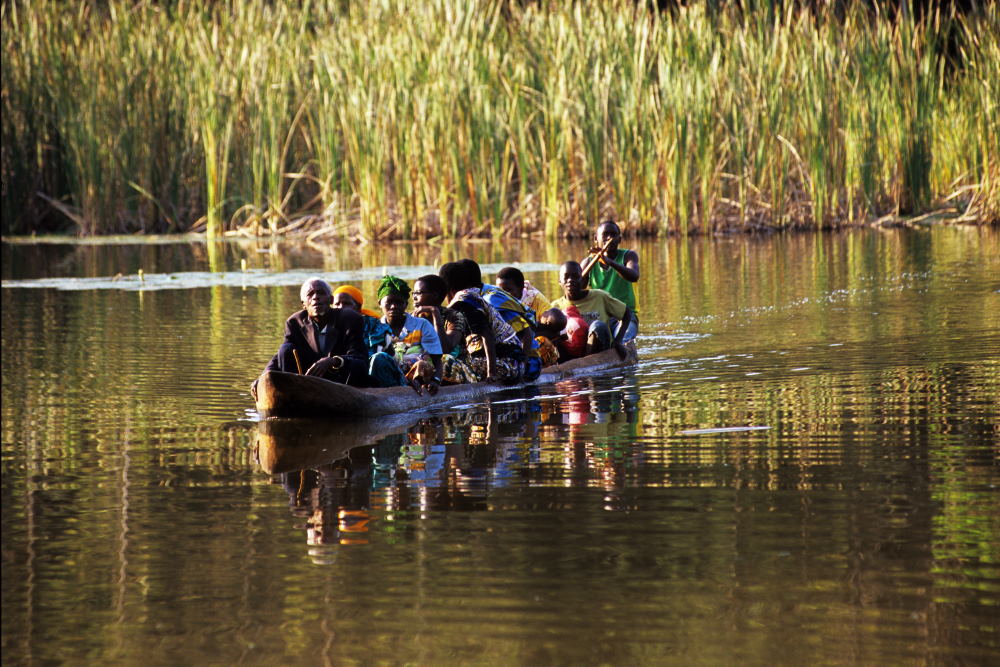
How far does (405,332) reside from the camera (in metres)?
10.3

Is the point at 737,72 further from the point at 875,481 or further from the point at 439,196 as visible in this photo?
the point at 875,481

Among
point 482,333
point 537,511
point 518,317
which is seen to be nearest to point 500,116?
point 518,317

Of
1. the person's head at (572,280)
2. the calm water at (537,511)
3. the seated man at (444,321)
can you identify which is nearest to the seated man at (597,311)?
the person's head at (572,280)

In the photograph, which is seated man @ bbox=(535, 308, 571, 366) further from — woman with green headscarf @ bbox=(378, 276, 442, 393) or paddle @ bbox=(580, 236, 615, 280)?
woman with green headscarf @ bbox=(378, 276, 442, 393)

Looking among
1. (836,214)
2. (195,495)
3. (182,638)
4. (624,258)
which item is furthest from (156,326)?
(836,214)

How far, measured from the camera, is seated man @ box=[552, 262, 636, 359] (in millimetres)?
11984

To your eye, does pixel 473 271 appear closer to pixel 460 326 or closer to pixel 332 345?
pixel 460 326

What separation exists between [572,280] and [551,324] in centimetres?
35

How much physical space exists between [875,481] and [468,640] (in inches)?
99.5

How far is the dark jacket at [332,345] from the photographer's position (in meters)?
9.78

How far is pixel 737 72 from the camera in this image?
74.6 ft

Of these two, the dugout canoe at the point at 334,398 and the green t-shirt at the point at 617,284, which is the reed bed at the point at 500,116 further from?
the dugout canoe at the point at 334,398

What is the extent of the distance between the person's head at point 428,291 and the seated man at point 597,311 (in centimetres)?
158

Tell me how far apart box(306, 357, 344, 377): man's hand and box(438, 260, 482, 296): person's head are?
1459 mm
